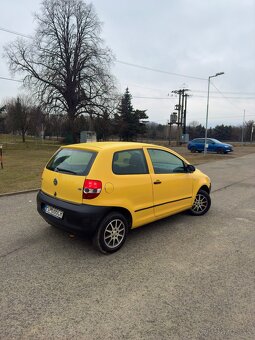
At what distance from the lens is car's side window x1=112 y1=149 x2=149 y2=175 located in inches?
168

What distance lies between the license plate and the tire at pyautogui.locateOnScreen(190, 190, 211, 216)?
9.81 feet

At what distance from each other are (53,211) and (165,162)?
213 cm

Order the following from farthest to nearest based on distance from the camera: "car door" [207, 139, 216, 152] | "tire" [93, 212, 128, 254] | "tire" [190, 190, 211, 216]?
"car door" [207, 139, 216, 152]
"tire" [190, 190, 211, 216]
"tire" [93, 212, 128, 254]

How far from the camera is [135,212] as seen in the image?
442 cm

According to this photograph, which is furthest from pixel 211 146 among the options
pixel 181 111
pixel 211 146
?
pixel 181 111

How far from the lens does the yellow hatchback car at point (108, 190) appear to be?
3.96 metres

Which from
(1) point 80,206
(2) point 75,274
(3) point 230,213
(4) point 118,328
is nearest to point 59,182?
(1) point 80,206

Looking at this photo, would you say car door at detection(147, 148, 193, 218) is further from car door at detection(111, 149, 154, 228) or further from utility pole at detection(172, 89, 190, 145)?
utility pole at detection(172, 89, 190, 145)

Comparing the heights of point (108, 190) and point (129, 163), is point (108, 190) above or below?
below

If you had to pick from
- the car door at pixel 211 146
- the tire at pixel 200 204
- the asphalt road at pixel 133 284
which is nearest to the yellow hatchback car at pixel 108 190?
the asphalt road at pixel 133 284

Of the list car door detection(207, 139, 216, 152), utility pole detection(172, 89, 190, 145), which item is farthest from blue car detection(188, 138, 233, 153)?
utility pole detection(172, 89, 190, 145)

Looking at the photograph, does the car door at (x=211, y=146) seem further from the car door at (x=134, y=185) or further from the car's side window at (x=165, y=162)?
the car door at (x=134, y=185)

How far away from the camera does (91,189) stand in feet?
12.9

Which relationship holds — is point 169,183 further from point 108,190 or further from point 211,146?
point 211,146
